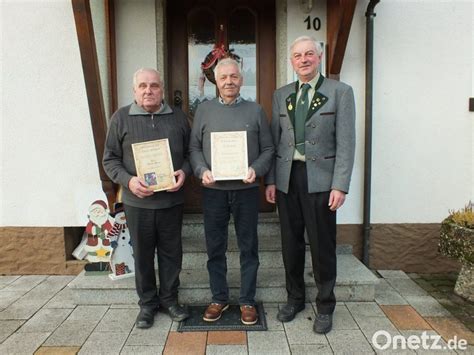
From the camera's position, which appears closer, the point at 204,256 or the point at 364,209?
the point at 204,256

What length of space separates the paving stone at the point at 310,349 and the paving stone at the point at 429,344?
546mm

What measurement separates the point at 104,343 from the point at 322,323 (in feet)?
4.84

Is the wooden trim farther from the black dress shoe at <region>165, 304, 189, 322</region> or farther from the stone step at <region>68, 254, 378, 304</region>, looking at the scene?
the black dress shoe at <region>165, 304, 189, 322</region>

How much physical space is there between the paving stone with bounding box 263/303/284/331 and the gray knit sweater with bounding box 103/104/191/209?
3.59ft

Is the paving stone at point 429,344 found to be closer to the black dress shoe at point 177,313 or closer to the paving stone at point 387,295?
the paving stone at point 387,295

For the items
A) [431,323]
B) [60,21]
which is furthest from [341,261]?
[60,21]

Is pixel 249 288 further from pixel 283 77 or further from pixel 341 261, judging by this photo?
pixel 283 77

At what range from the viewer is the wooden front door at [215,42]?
4066 millimetres

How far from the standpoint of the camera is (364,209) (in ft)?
12.7

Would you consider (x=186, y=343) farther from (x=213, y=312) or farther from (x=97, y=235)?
(x=97, y=235)

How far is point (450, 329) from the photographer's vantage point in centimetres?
287

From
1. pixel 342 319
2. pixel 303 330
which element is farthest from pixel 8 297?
pixel 342 319

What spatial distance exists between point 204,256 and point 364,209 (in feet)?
5.20

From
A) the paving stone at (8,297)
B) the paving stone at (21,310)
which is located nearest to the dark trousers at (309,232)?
the paving stone at (21,310)
